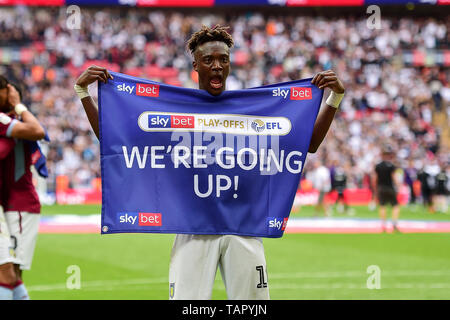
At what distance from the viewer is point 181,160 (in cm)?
416

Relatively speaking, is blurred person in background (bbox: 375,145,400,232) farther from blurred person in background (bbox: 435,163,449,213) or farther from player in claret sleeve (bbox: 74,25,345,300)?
player in claret sleeve (bbox: 74,25,345,300)

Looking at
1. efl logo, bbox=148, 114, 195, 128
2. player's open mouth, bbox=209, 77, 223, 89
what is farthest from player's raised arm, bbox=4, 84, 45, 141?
player's open mouth, bbox=209, 77, 223, 89

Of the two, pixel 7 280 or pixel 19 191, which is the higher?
pixel 19 191

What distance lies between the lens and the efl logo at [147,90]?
436cm

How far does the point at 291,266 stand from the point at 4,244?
5951 millimetres

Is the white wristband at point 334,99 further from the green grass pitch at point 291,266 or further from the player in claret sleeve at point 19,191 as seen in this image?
the green grass pitch at point 291,266

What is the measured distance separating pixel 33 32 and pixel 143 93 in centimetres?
3049

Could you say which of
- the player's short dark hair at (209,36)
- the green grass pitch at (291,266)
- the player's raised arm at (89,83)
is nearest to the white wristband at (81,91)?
the player's raised arm at (89,83)

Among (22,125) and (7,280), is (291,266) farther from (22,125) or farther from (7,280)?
(22,125)

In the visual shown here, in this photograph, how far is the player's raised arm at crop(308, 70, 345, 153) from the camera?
4.16 meters

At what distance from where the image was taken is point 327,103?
4.21 meters

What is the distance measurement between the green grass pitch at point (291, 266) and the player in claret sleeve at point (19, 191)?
2.11m

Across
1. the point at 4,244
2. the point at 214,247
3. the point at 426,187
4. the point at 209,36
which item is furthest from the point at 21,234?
the point at 426,187
